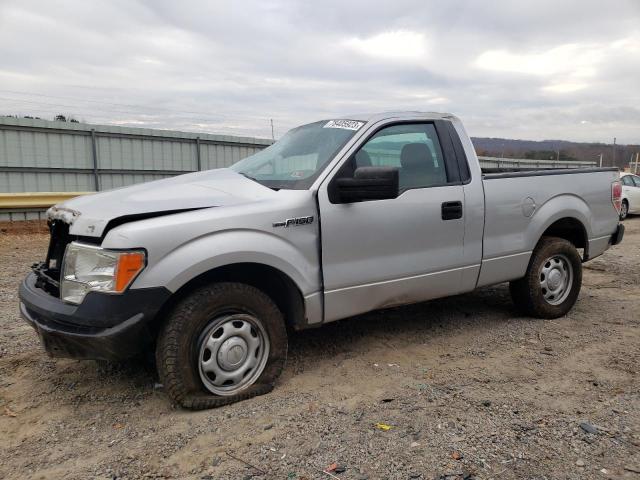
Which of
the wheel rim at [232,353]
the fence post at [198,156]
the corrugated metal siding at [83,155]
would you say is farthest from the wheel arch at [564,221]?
the fence post at [198,156]

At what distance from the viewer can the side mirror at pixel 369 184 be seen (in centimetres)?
336

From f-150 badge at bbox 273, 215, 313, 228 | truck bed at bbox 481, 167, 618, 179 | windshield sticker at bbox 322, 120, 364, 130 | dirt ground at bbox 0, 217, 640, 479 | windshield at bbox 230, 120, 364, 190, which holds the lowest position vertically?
dirt ground at bbox 0, 217, 640, 479

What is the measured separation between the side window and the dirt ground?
141cm

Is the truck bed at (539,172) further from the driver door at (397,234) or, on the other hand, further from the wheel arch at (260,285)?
the wheel arch at (260,285)

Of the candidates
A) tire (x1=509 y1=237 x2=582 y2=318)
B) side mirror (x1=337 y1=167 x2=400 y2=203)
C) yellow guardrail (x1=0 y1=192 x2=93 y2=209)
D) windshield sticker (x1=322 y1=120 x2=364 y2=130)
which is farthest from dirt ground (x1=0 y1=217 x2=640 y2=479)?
yellow guardrail (x1=0 y1=192 x2=93 y2=209)

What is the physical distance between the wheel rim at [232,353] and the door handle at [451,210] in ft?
5.70

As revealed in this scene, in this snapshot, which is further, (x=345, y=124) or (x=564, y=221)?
(x=564, y=221)

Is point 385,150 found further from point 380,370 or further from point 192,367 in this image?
point 192,367

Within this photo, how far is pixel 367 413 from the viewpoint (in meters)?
3.12

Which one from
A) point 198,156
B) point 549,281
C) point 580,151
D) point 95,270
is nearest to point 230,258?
point 95,270

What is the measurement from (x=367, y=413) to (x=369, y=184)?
145cm

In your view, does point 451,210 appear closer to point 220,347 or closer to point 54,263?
point 220,347

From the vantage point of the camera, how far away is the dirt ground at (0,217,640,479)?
8.54 ft

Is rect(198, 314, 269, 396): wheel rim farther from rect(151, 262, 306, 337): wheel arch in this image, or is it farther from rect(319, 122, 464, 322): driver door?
rect(319, 122, 464, 322): driver door
